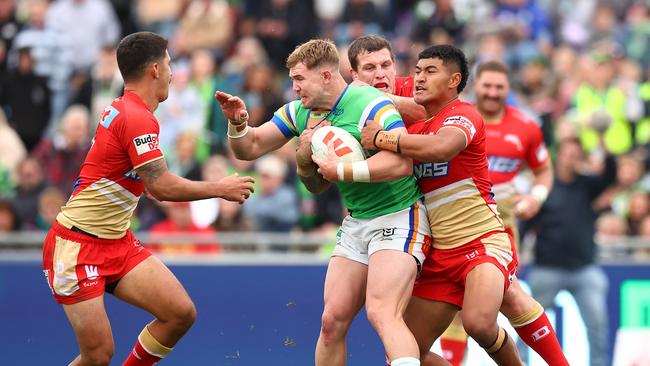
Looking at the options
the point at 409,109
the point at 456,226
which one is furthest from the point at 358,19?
the point at 456,226

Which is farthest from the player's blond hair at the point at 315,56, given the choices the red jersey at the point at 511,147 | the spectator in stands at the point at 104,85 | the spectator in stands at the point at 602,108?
the spectator in stands at the point at 602,108

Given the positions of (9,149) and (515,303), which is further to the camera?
(9,149)

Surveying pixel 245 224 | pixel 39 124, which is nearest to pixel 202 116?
pixel 39 124

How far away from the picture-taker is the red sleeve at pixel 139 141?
8328mm

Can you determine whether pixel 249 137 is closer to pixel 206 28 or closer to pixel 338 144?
pixel 338 144

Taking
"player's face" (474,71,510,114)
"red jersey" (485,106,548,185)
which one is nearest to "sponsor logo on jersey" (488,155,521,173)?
"red jersey" (485,106,548,185)

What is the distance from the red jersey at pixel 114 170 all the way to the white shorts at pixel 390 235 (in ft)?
4.65

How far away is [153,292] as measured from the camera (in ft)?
28.4

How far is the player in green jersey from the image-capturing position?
827cm

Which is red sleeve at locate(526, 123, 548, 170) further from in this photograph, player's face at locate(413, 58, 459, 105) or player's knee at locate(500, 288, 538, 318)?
player's face at locate(413, 58, 459, 105)

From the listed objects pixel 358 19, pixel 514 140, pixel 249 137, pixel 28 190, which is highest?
pixel 358 19

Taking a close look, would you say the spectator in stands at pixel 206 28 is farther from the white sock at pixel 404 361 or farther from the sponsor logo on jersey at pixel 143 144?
the white sock at pixel 404 361

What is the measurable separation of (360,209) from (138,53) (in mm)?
1837

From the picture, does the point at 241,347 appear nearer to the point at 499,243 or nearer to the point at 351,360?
the point at 351,360
